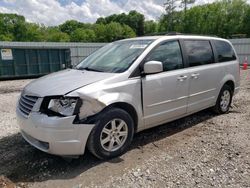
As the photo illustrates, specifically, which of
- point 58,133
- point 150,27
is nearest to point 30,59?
point 58,133

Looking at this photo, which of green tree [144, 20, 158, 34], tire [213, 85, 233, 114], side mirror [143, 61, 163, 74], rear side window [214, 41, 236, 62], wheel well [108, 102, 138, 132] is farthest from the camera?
green tree [144, 20, 158, 34]

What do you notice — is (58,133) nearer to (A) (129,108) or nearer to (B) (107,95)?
(B) (107,95)

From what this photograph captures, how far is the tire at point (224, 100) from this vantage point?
546 cm

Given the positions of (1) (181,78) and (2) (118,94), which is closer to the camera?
(2) (118,94)

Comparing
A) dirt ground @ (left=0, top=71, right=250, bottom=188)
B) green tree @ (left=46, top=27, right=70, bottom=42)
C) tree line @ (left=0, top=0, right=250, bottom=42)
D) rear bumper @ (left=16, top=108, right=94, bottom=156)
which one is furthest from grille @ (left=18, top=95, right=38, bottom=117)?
green tree @ (left=46, top=27, right=70, bottom=42)

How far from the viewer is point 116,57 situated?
162 inches

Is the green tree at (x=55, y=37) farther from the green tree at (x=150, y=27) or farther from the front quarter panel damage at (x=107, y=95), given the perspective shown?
the front quarter panel damage at (x=107, y=95)

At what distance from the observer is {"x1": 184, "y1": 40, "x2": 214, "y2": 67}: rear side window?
181 inches

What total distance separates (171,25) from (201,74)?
62.0 meters

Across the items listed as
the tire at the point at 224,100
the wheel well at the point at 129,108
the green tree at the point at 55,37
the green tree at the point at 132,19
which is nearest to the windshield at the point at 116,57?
the wheel well at the point at 129,108

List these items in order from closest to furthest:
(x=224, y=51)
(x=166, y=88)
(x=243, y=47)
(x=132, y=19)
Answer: (x=166, y=88)
(x=224, y=51)
(x=243, y=47)
(x=132, y=19)

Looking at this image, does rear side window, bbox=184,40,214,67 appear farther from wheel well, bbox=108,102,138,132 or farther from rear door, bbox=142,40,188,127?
wheel well, bbox=108,102,138,132

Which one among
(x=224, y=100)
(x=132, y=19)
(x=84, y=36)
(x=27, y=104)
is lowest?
(x=224, y=100)

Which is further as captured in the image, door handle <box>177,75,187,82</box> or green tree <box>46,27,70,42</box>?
green tree <box>46,27,70,42</box>
